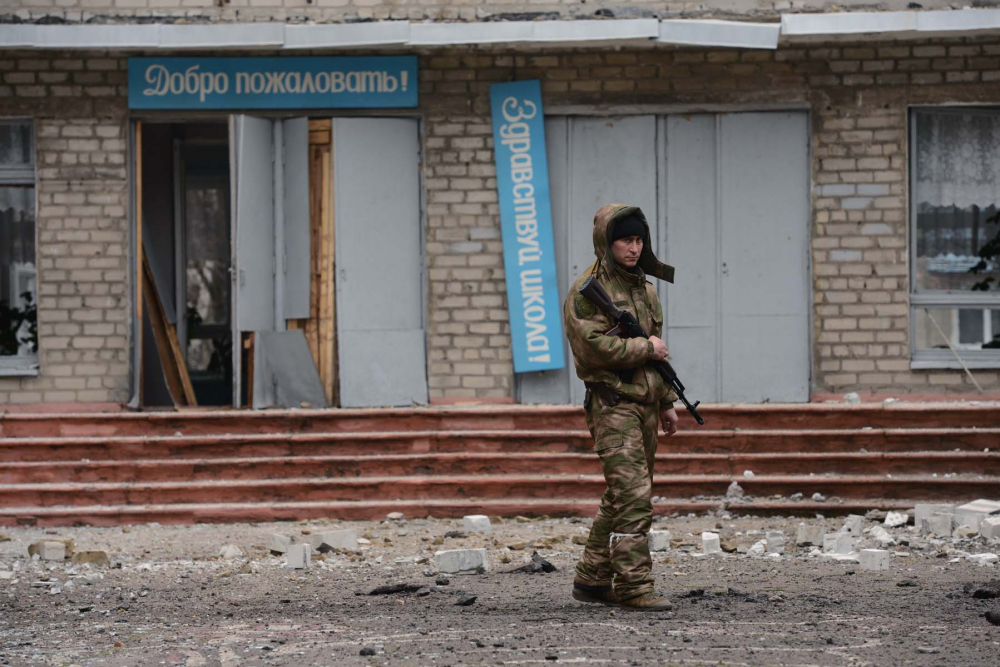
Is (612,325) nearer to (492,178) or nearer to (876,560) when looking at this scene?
(876,560)

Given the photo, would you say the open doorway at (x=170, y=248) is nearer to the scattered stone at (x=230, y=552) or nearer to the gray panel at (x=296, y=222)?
the gray panel at (x=296, y=222)

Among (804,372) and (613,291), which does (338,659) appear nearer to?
(613,291)

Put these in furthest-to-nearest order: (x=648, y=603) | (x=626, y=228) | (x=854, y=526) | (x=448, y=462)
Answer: (x=448, y=462) → (x=854, y=526) → (x=626, y=228) → (x=648, y=603)

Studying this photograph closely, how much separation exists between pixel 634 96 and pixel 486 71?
1.30 meters

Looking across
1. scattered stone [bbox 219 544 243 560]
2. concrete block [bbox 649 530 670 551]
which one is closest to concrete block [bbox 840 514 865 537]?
concrete block [bbox 649 530 670 551]

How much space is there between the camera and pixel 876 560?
807cm

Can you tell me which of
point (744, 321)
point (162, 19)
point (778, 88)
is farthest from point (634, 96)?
point (162, 19)

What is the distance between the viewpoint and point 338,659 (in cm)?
551

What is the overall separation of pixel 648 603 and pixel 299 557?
9.12 feet

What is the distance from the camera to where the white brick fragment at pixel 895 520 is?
9.51 m

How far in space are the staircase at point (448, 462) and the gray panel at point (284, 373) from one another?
2.44ft

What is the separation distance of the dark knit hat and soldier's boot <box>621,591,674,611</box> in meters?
1.71

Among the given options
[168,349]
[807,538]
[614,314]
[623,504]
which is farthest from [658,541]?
[168,349]

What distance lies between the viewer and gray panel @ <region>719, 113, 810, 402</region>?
1203cm
